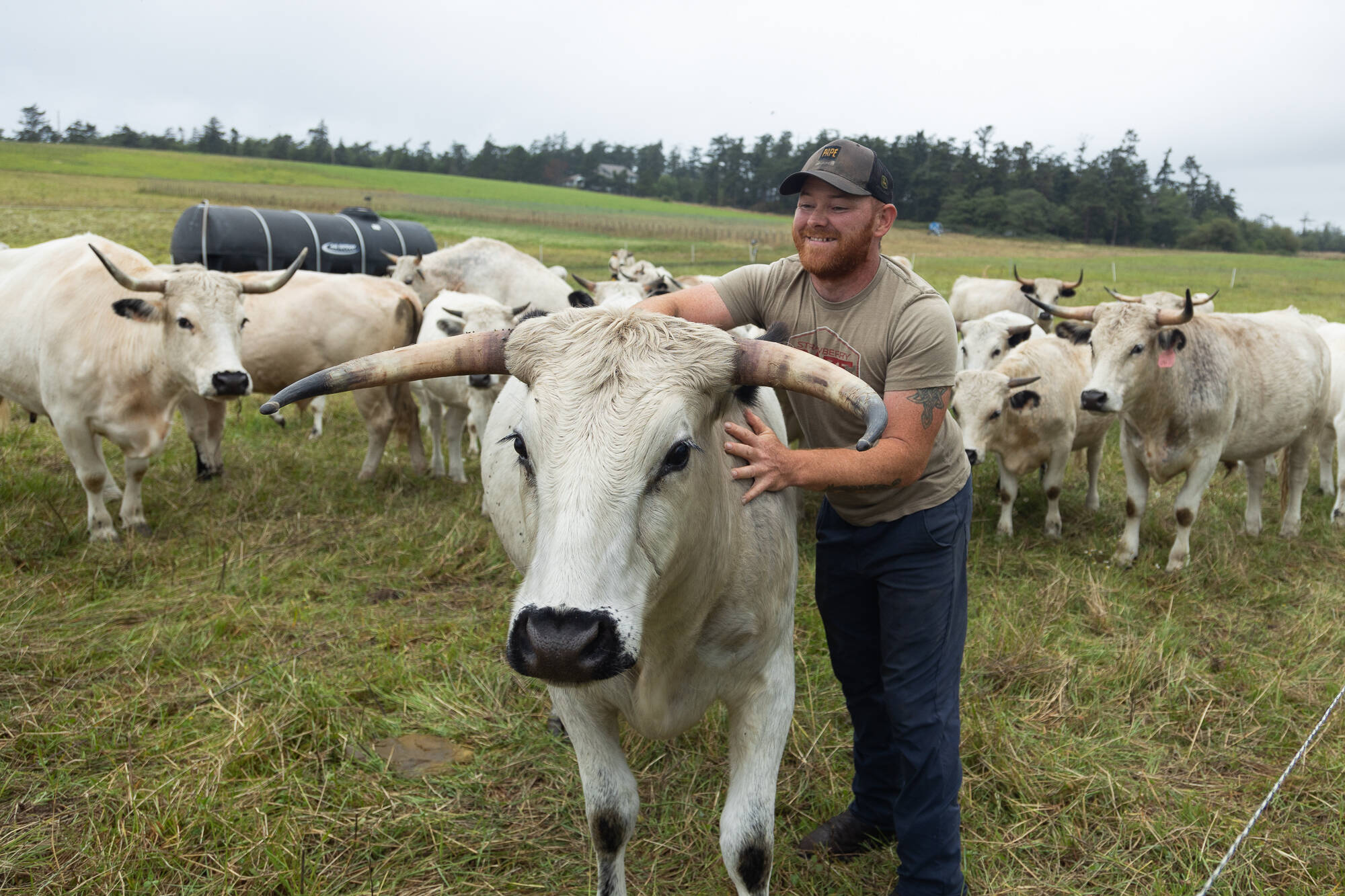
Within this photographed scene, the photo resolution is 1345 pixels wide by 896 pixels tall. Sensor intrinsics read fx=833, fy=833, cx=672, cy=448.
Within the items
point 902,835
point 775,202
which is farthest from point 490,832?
point 775,202

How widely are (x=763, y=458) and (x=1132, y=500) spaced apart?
224 inches

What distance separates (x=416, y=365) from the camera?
2434mm

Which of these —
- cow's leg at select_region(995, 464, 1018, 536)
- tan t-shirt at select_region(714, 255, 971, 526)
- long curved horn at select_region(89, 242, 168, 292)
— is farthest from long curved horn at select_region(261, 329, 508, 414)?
cow's leg at select_region(995, 464, 1018, 536)

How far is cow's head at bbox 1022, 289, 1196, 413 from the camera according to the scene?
629 cm

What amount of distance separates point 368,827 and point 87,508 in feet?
16.9

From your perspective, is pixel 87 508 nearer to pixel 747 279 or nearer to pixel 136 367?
pixel 136 367

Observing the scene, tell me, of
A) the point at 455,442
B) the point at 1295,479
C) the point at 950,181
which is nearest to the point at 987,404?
the point at 1295,479

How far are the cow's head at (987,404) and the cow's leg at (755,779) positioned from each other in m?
4.45

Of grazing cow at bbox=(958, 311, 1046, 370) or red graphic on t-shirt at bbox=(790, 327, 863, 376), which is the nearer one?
red graphic on t-shirt at bbox=(790, 327, 863, 376)

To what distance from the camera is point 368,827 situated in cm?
345

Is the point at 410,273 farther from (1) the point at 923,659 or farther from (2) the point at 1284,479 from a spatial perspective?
(1) the point at 923,659

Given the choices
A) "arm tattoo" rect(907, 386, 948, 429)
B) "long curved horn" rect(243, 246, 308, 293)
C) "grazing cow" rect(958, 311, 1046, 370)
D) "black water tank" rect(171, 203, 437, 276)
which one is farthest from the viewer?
"black water tank" rect(171, 203, 437, 276)

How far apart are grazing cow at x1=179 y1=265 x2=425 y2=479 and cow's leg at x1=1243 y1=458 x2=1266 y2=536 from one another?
317 inches

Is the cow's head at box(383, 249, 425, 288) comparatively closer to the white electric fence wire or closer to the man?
the man
